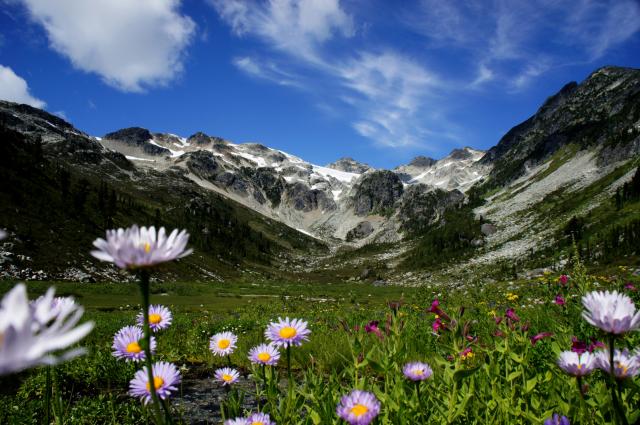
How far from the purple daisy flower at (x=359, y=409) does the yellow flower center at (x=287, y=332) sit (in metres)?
0.81

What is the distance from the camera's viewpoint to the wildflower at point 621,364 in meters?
1.94

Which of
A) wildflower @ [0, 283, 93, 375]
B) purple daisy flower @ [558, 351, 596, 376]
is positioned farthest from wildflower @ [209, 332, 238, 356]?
wildflower @ [0, 283, 93, 375]

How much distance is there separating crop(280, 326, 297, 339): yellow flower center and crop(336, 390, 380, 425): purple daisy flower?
0.81 metres

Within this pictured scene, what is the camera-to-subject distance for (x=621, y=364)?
2.00 metres

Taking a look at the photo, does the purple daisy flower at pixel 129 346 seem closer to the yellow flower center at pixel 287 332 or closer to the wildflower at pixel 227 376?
the wildflower at pixel 227 376

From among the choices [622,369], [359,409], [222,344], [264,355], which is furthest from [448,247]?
[359,409]

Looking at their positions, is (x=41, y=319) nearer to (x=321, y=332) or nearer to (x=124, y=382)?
(x=124, y=382)

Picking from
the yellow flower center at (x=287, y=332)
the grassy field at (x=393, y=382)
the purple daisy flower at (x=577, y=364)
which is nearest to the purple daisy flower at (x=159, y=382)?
the grassy field at (x=393, y=382)

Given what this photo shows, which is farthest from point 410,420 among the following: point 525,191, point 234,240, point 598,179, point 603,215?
point 525,191

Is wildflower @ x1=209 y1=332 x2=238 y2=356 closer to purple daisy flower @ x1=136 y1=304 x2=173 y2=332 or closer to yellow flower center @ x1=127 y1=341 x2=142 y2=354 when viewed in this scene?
purple daisy flower @ x1=136 y1=304 x2=173 y2=332

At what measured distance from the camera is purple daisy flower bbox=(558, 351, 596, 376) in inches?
85.7

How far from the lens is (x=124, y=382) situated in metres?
6.52

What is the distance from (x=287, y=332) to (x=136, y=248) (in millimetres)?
1711

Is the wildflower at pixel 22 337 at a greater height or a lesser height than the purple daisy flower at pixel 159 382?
greater
